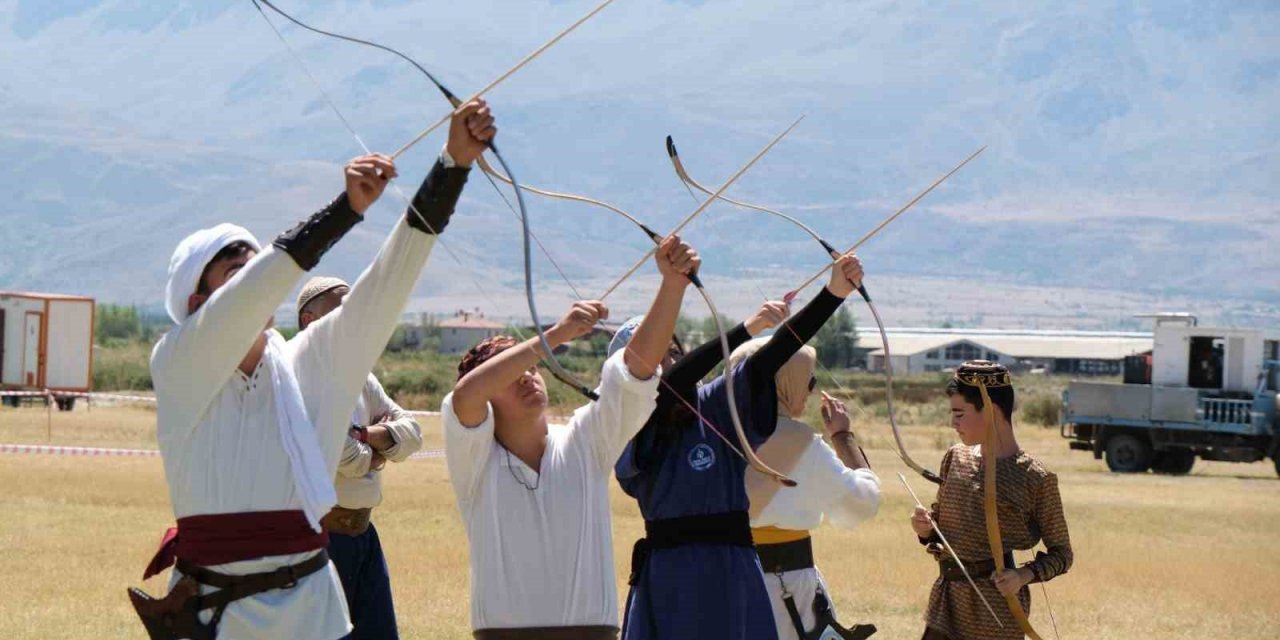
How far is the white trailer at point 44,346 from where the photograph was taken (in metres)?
45.6

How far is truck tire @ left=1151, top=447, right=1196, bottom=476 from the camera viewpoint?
34.0 metres

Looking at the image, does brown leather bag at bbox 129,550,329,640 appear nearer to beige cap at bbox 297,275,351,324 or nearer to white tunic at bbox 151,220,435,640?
white tunic at bbox 151,220,435,640

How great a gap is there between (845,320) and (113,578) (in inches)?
4696

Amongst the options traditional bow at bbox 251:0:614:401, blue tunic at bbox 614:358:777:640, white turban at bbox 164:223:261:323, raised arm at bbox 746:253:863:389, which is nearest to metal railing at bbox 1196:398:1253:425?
raised arm at bbox 746:253:863:389

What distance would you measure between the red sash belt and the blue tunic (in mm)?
1553

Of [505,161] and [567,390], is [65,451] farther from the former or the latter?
[505,161]

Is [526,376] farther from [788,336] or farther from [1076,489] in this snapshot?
[1076,489]

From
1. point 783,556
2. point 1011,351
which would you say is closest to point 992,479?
point 783,556

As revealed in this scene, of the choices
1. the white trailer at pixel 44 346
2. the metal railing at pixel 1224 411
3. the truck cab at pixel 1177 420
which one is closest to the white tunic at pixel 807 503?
the truck cab at pixel 1177 420

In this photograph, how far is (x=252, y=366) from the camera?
412cm

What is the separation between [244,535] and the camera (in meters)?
4.02

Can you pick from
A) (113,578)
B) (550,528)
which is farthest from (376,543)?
(113,578)

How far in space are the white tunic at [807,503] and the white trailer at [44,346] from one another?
1622 inches

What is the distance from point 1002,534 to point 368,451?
7.60 ft
